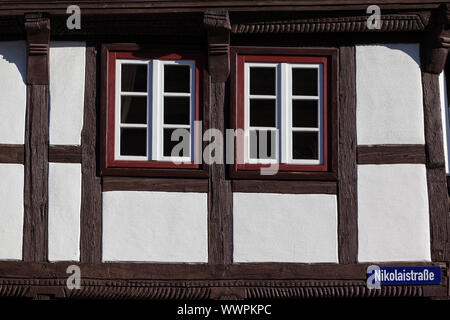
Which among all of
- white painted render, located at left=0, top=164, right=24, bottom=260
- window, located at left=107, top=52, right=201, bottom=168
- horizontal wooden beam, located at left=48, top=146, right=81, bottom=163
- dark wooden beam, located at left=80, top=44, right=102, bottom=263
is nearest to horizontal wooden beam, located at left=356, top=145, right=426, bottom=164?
window, located at left=107, top=52, right=201, bottom=168

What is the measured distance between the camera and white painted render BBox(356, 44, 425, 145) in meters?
6.62

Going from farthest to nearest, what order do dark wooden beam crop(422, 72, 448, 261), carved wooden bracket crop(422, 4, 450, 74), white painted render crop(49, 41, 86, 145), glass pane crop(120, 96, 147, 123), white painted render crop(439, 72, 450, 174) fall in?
white painted render crop(439, 72, 450, 174) < glass pane crop(120, 96, 147, 123) < white painted render crop(49, 41, 86, 145) < dark wooden beam crop(422, 72, 448, 261) < carved wooden bracket crop(422, 4, 450, 74)

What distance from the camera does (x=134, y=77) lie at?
6.80m

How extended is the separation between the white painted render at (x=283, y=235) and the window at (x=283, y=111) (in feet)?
1.31

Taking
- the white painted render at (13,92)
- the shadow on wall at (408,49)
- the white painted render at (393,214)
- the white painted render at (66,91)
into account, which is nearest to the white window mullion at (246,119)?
the white painted render at (393,214)

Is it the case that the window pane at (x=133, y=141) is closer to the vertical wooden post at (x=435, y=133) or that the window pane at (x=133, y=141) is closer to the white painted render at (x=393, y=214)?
the white painted render at (x=393, y=214)

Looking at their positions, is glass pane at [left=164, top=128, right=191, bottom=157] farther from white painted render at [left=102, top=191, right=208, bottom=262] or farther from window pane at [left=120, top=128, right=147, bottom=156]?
white painted render at [left=102, top=191, right=208, bottom=262]

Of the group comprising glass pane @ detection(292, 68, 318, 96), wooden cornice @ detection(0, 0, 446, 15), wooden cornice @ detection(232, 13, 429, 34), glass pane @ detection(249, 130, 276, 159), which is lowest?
glass pane @ detection(249, 130, 276, 159)

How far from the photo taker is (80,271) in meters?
6.55

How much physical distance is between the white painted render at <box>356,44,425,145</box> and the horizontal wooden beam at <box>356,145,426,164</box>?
59 mm

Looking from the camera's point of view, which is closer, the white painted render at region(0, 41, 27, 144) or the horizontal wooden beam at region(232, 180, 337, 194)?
the horizontal wooden beam at region(232, 180, 337, 194)

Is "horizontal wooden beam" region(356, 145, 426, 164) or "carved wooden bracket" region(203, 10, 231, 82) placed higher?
"carved wooden bracket" region(203, 10, 231, 82)

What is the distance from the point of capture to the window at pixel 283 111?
21.8ft
